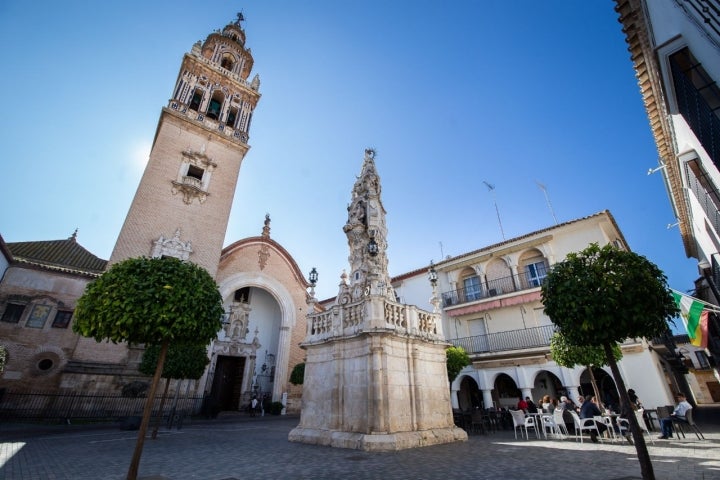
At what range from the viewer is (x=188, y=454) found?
727 centimetres

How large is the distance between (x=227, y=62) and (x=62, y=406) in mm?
28721

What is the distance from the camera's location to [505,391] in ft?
66.7

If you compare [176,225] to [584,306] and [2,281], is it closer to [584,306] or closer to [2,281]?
[2,281]

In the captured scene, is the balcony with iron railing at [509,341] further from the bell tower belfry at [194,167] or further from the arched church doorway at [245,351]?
the bell tower belfry at [194,167]

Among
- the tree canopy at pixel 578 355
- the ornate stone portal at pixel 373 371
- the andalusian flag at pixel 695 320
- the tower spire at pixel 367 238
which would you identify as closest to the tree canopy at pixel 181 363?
the ornate stone portal at pixel 373 371

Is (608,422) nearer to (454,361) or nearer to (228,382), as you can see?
(454,361)

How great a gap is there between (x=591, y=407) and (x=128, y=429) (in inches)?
627

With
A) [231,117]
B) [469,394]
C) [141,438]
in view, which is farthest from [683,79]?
[231,117]

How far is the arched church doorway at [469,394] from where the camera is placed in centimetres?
2112

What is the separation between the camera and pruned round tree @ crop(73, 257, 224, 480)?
4.95 meters

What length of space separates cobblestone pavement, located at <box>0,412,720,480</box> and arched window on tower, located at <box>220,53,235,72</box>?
99.5 feet

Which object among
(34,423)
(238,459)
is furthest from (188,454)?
(34,423)

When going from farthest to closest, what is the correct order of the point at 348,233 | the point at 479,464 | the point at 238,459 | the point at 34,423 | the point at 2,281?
the point at 2,281 → the point at 34,423 → the point at 348,233 → the point at 238,459 → the point at 479,464

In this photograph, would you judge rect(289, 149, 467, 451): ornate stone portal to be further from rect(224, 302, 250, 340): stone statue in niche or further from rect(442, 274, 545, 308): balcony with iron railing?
rect(224, 302, 250, 340): stone statue in niche
